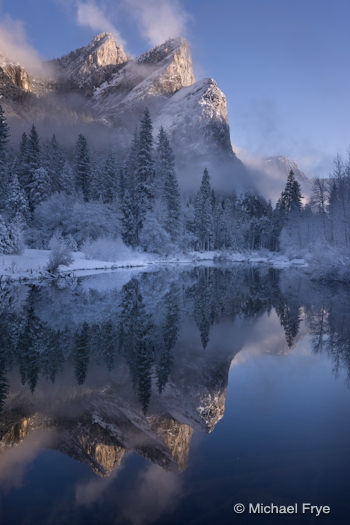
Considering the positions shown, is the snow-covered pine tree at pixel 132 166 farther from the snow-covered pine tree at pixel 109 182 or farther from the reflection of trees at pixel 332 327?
the reflection of trees at pixel 332 327

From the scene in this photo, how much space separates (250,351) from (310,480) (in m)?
4.76

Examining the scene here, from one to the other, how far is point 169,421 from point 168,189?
48979mm

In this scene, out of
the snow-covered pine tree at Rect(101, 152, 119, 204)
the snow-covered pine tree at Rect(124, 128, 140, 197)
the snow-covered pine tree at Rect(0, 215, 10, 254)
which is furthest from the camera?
the snow-covered pine tree at Rect(124, 128, 140, 197)

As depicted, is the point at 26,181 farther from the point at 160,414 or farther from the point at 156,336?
the point at 160,414

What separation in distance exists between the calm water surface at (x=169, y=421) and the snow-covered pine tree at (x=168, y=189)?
126 feet

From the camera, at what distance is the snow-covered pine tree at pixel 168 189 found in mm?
48934

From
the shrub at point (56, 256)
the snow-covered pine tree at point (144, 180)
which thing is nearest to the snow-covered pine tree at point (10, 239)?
the shrub at point (56, 256)

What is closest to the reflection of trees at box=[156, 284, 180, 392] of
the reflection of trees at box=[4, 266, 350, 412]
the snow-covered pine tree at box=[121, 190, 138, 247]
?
the reflection of trees at box=[4, 266, 350, 412]

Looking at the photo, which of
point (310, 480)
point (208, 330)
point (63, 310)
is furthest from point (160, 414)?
point (63, 310)

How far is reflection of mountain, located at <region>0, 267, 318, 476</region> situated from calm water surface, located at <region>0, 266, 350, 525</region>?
28 millimetres

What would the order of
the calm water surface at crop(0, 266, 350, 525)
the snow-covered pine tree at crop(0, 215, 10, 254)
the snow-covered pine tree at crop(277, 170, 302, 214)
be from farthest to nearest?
the snow-covered pine tree at crop(277, 170, 302, 214) → the snow-covered pine tree at crop(0, 215, 10, 254) → the calm water surface at crop(0, 266, 350, 525)

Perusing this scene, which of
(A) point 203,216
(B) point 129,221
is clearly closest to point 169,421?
(B) point 129,221

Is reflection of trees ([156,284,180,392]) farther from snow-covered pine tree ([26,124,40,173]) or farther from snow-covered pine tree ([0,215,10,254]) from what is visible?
snow-covered pine tree ([26,124,40,173])

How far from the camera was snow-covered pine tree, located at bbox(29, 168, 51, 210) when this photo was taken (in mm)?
44938
